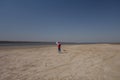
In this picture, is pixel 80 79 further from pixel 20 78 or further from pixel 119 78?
pixel 20 78

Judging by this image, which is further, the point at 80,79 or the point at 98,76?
the point at 98,76

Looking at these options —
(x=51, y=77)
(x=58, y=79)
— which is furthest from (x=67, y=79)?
(x=51, y=77)

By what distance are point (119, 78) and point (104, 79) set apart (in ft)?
3.18

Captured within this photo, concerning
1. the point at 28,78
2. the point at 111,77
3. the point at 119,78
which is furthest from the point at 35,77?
the point at 119,78

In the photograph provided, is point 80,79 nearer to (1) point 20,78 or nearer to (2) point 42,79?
(2) point 42,79

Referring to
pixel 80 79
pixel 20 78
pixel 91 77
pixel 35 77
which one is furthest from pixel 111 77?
pixel 20 78

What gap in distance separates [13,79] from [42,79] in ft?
5.56

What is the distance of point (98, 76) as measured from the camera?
21.7 ft

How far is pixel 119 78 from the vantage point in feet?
20.8

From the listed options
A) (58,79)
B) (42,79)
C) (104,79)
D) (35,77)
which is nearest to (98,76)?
(104,79)

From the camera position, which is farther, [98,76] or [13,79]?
[98,76]

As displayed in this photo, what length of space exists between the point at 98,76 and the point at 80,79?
1.28 metres

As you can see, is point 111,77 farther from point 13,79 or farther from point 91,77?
point 13,79

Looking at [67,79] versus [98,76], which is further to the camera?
[98,76]
